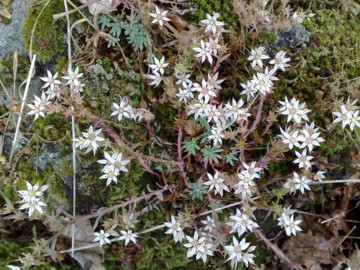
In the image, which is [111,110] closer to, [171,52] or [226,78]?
[171,52]

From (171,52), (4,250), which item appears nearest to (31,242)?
(4,250)

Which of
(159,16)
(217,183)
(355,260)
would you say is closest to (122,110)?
(159,16)

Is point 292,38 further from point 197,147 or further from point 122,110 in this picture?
point 122,110

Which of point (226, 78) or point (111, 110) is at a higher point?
point (226, 78)

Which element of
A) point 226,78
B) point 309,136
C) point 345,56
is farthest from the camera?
point 345,56

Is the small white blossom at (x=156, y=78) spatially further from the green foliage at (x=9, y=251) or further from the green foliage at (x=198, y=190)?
the green foliage at (x=9, y=251)

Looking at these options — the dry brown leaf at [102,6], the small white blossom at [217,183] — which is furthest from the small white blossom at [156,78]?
the small white blossom at [217,183]
